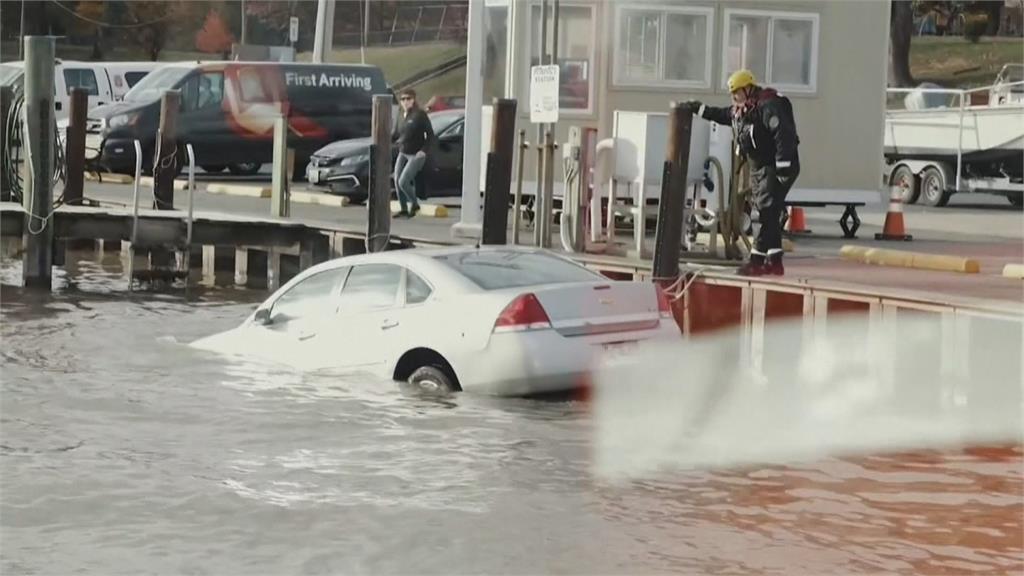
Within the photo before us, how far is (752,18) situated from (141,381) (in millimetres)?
9981

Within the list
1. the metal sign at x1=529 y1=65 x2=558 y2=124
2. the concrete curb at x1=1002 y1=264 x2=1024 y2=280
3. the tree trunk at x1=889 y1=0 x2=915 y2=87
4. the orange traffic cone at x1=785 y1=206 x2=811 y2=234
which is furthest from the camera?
the tree trunk at x1=889 y1=0 x2=915 y2=87

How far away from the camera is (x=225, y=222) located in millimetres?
23484

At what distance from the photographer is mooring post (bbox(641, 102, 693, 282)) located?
17094 millimetres

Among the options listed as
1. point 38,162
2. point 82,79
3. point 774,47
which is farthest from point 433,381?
point 82,79

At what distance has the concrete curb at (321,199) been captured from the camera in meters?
28.4

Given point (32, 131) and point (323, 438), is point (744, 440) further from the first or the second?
point (32, 131)

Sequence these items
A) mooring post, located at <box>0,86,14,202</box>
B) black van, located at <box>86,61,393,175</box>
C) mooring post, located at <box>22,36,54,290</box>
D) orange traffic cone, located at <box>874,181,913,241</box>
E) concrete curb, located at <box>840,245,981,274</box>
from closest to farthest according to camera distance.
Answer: concrete curb, located at <box>840,245,981,274</box>, mooring post, located at <box>22,36,54,290</box>, orange traffic cone, located at <box>874,181,913,241</box>, mooring post, located at <box>0,86,14,202</box>, black van, located at <box>86,61,393,175</box>

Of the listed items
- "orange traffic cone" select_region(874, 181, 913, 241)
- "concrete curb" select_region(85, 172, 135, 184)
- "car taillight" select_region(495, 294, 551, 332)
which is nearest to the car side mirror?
"car taillight" select_region(495, 294, 551, 332)

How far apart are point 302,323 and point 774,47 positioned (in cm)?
960

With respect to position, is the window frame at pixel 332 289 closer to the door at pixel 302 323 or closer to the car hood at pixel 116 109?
the door at pixel 302 323

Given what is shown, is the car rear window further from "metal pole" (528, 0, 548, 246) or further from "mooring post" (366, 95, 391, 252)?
"mooring post" (366, 95, 391, 252)

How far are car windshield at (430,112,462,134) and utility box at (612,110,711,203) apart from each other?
34.2 feet

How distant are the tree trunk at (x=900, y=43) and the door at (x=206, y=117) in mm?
24237

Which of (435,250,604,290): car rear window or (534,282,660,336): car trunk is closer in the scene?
(534,282,660,336): car trunk
